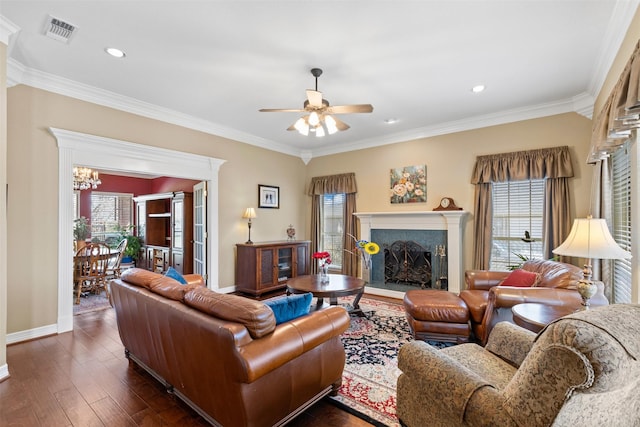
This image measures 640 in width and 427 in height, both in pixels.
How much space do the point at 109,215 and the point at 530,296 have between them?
9.41 meters

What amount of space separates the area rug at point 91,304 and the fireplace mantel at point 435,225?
429cm

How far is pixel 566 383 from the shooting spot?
2.93 feet

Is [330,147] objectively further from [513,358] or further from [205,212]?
[513,358]

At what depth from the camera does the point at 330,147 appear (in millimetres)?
6289

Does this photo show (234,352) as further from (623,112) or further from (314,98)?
(623,112)

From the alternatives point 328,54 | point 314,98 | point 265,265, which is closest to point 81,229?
point 265,265

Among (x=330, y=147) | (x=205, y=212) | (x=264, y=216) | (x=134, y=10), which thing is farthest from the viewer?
(x=330, y=147)

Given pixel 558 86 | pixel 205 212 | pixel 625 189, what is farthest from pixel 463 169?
pixel 205 212

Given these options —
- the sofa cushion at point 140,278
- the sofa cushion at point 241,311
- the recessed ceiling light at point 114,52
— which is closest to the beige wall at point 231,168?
the sofa cushion at point 140,278

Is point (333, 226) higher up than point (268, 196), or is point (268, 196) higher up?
point (268, 196)

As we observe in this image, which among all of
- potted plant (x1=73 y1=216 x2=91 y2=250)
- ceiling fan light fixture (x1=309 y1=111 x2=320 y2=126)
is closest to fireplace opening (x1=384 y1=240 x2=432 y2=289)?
ceiling fan light fixture (x1=309 y1=111 x2=320 y2=126)

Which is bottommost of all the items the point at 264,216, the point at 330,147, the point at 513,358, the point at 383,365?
the point at 383,365

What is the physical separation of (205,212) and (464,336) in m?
4.07

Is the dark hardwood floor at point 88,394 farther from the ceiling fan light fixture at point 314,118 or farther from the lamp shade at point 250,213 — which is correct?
the lamp shade at point 250,213
